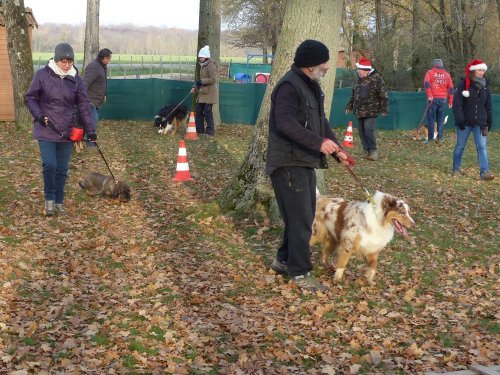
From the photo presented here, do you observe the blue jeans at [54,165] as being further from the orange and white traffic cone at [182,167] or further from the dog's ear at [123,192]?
the orange and white traffic cone at [182,167]

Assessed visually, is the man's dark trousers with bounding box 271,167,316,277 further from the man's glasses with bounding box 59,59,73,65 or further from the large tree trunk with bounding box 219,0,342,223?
the man's glasses with bounding box 59,59,73,65

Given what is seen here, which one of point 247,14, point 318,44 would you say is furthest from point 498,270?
point 247,14

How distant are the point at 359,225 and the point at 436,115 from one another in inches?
498

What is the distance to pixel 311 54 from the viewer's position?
6.08 m

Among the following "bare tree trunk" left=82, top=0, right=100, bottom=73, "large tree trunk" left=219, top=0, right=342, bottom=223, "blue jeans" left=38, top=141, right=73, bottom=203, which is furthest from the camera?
"bare tree trunk" left=82, top=0, right=100, bottom=73

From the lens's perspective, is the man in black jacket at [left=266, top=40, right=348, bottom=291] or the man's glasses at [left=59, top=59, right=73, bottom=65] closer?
the man in black jacket at [left=266, top=40, right=348, bottom=291]

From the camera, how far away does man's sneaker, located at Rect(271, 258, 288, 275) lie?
7.03m

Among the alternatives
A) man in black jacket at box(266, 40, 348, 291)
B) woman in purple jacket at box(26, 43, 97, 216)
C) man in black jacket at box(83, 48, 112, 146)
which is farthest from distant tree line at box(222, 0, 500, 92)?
man in black jacket at box(266, 40, 348, 291)

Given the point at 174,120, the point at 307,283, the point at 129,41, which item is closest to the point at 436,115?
the point at 174,120

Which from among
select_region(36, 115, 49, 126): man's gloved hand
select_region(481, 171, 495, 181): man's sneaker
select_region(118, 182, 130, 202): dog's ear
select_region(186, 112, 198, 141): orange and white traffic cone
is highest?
select_region(36, 115, 49, 126): man's gloved hand

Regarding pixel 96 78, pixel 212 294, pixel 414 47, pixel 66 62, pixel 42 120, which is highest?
pixel 414 47

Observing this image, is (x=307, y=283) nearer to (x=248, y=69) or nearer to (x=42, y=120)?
(x=42, y=120)

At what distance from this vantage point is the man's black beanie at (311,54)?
19.9 feet

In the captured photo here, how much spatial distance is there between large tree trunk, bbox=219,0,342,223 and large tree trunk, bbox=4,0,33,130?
9.57 m
